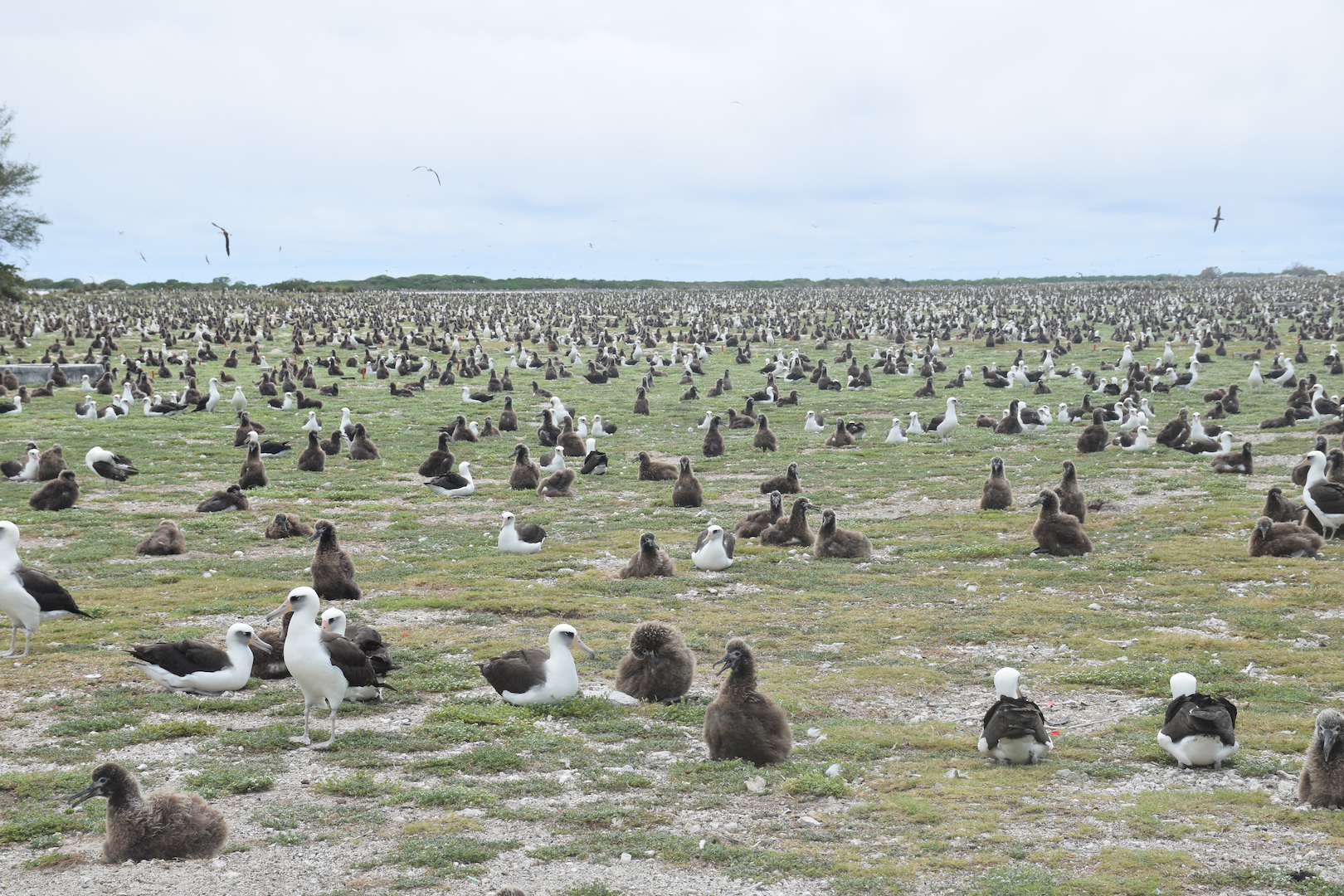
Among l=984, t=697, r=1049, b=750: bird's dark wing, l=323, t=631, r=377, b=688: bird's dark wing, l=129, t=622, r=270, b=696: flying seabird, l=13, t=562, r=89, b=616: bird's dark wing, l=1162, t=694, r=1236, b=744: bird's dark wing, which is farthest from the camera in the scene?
l=13, t=562, r=89, b=616: bird's dark wing

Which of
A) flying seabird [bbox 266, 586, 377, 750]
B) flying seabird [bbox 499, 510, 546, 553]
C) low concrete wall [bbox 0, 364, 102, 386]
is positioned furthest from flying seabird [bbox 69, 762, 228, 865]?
low concrete wall [bbox 0, 364, 102, 386]

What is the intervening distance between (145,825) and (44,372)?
46466 millimetres

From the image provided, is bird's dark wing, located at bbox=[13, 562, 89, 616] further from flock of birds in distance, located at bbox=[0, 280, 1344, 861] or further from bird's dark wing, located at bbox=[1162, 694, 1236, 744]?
bird's dark wing, located at bbox=[1162, 694, 1236, 744]

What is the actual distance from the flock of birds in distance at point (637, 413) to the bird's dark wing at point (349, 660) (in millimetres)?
32

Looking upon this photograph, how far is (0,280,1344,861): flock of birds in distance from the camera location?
9.51 meters

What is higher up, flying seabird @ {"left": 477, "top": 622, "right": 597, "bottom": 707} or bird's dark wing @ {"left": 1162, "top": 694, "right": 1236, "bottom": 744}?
bird's dark wing @ {"left": 1162, "top": 694, "right": 1236, "bottom": 744}

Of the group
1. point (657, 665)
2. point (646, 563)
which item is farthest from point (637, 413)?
point (657, 665)

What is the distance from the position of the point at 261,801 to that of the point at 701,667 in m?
5.26

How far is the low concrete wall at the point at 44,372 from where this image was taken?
1817 inches

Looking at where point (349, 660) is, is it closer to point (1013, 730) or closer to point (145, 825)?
point (145, 825)

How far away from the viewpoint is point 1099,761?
941 cm

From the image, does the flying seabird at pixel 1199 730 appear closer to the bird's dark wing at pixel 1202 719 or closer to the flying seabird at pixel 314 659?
the bird's dark wing at pixel 1202 719

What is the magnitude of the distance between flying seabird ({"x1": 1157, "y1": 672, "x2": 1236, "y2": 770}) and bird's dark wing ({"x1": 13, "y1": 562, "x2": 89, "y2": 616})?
39.0 feet

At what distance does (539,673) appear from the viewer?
1095 cm
